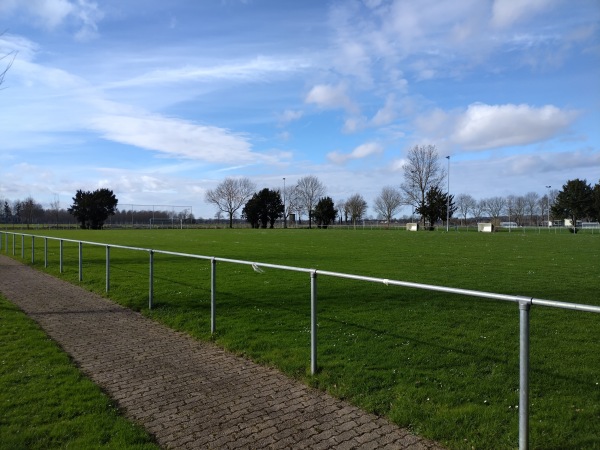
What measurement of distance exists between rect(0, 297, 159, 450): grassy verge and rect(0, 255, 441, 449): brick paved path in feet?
0.56

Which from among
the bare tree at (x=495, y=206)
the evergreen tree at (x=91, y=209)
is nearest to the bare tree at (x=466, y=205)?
the bare tree at (x=495, y=206)

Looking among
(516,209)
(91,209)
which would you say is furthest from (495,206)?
(91,209)

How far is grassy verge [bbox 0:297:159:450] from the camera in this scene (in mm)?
3580

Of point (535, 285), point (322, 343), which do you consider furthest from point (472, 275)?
point (322, 343)

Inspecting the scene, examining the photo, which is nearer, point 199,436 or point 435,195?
point 199,436

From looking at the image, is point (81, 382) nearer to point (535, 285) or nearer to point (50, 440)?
point (50, 440)

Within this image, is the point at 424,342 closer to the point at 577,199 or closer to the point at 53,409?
the point at 53,409

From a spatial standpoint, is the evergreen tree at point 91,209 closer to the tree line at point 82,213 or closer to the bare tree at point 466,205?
the tree line at point 82,213

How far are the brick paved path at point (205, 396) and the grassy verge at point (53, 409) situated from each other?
0.56 feet

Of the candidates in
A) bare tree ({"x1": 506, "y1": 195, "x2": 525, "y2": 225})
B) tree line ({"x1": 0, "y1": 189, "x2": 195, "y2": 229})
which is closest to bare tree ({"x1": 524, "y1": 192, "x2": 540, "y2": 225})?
bare tree ({"x1": 506, "y1": 195, "x2": 525, "y2": 225})

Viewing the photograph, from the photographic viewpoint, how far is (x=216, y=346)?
20.8 feet

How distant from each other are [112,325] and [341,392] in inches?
180

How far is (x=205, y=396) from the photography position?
4547 mm

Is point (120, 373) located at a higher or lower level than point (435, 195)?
lower
